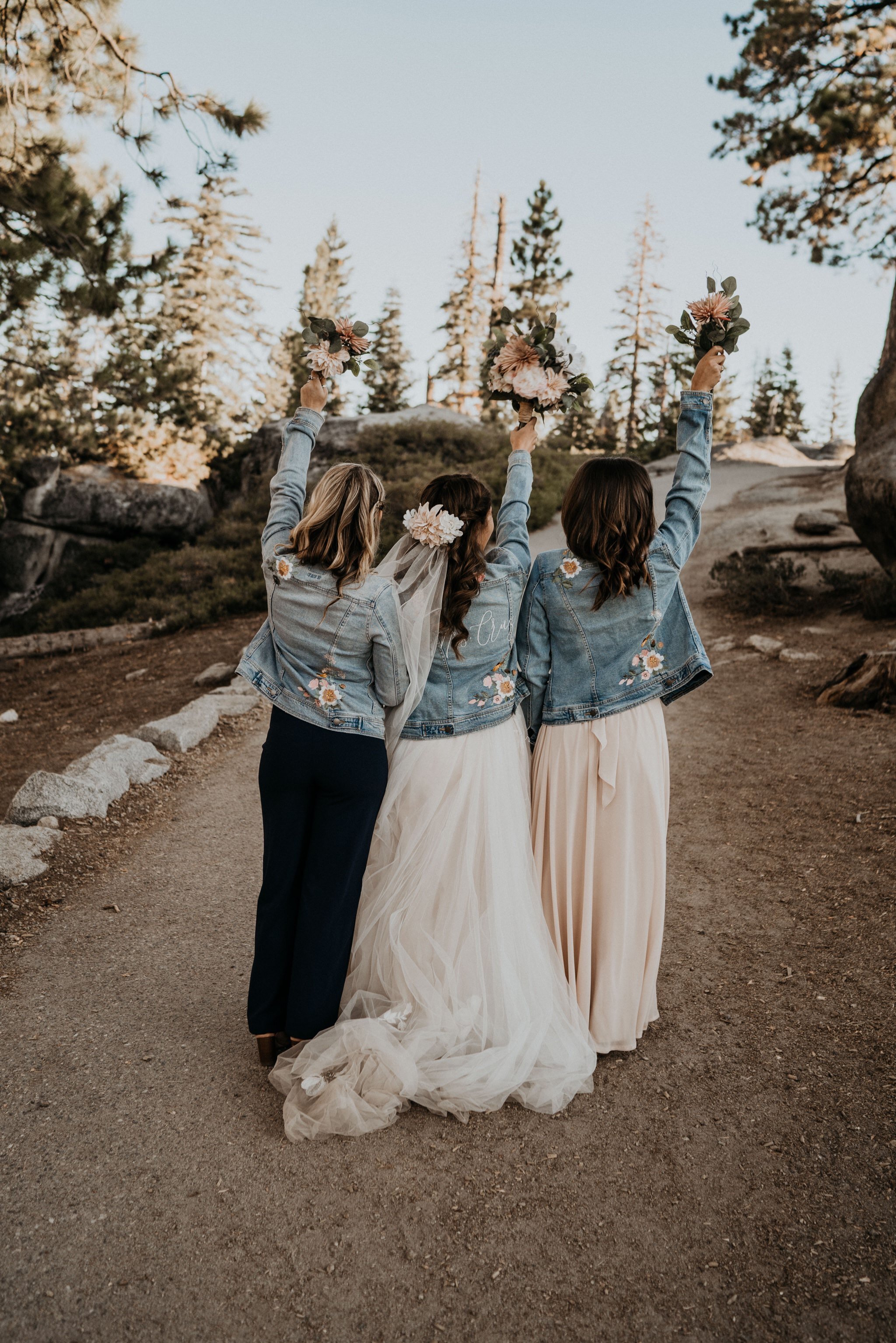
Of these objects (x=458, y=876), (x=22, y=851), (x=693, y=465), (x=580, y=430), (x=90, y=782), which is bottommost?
(x=22, y=851)

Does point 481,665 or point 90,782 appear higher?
point 481,665

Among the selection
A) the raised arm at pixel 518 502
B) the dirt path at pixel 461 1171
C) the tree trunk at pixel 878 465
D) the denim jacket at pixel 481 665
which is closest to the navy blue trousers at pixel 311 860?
the denim jacket at pixel 481 665

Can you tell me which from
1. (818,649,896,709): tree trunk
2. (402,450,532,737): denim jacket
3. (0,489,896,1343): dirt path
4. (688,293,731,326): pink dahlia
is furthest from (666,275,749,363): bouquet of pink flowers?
(818,649,896,709): tree trunk

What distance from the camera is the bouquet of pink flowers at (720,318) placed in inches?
120

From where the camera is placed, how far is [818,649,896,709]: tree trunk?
7.01 m

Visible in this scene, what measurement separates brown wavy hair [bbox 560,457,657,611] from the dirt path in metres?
1.79

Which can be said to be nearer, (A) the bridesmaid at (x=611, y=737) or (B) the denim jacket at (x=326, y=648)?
(B) the denim jacket at (x=326, y=648)

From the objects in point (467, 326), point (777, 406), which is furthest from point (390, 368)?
point (777, 406)

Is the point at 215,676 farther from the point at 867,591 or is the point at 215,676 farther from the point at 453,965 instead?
the point at 867,591

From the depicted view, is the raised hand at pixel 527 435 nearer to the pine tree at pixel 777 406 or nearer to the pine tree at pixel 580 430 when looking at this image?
the pine tree at pixel 580 430

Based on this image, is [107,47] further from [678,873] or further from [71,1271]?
[71,1271]

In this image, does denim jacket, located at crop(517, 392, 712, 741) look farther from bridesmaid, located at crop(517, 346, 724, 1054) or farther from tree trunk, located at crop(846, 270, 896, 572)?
tree trunk, located at crop(846, 270, 896, 572)

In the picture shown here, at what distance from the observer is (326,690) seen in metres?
2.87

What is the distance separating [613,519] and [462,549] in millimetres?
→ 521
